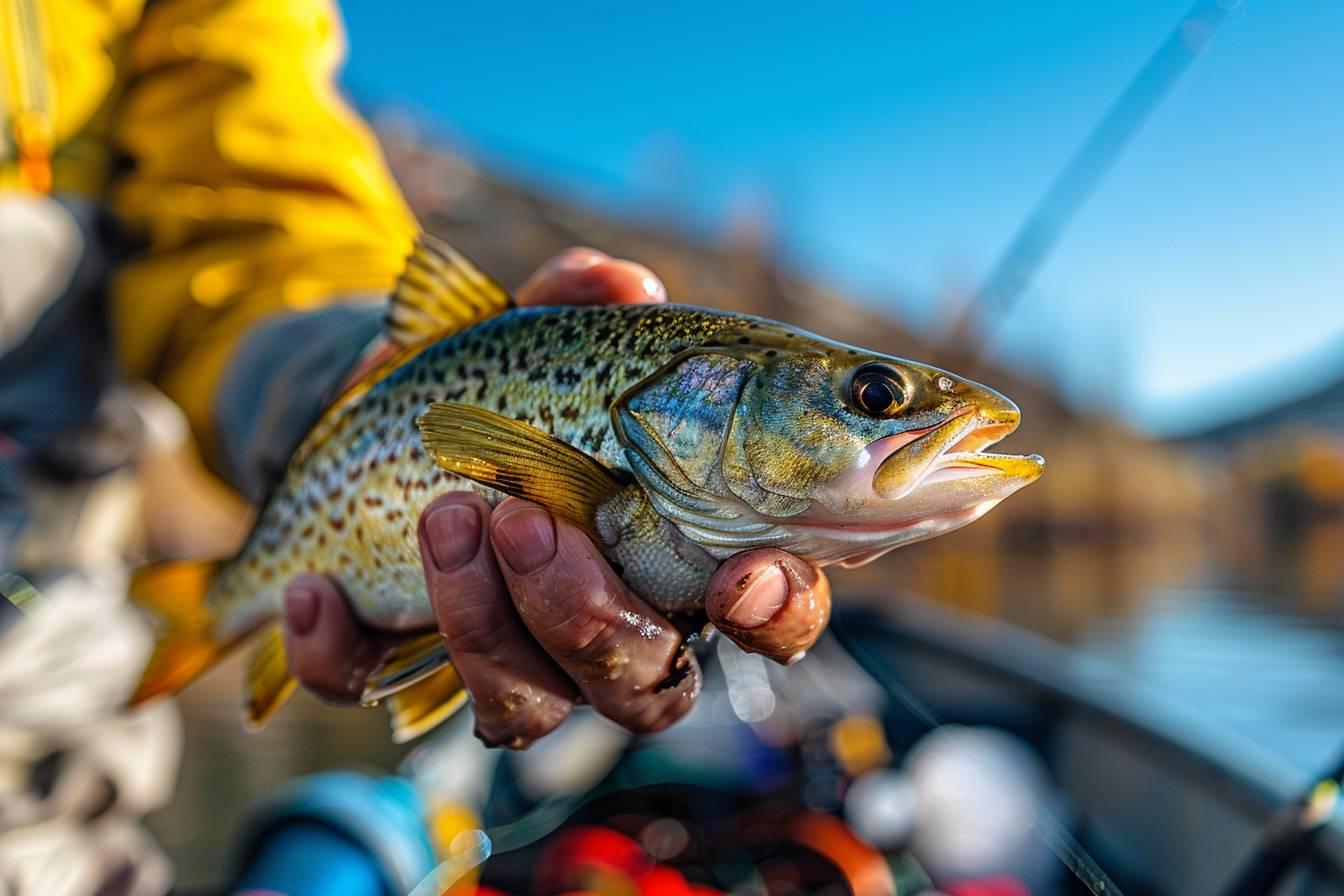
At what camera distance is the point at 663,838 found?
122 inches

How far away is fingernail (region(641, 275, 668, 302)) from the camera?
190cm

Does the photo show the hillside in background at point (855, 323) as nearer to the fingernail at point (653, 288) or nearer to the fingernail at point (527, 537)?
the fingernail at point (653, 288)

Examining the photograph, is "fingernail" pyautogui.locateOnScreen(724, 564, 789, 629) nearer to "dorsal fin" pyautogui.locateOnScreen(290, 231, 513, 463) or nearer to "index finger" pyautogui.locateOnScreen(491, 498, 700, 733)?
"index finger" pyautogui.locateOnScreen(491, 498, 700, 733)

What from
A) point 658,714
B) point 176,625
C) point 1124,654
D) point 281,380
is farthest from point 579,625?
point 1124,654

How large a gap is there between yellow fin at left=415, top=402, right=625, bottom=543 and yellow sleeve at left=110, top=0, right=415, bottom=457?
143 centimetres

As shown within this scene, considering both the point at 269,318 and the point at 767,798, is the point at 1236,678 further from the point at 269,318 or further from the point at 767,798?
the point at 269,318

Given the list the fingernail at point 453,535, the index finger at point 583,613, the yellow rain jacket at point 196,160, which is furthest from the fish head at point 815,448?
the yellow rain jacket at point 196,160

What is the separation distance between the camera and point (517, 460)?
1.43m

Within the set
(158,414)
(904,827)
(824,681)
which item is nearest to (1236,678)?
(824,681)

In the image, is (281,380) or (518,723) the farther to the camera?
(281,380)

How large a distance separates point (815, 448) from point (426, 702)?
77cm

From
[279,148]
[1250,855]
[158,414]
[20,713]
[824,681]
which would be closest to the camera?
[20,713]

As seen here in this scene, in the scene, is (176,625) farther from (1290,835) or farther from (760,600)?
(1290,835)

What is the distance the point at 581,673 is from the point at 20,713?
210cm
